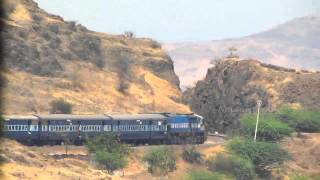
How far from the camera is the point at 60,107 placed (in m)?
82.8

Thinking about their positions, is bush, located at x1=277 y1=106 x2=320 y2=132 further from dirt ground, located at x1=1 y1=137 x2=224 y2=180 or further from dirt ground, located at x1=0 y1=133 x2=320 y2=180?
dirt ground, located at x1=1 y1=137 x2=224 y2=180

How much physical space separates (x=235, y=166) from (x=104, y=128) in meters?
14.3

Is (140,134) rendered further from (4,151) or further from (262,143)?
(4,151)

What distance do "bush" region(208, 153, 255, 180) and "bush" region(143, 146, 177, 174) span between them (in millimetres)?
4905

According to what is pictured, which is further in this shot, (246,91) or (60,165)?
(246,91)

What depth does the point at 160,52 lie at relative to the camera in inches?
4838

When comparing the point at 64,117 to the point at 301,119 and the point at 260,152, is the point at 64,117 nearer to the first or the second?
the point at 260,152

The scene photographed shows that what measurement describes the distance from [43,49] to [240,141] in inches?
1451

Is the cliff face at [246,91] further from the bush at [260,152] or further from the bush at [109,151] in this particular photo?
the bush at [109,151]

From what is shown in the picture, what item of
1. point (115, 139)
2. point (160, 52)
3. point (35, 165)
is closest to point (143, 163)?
point (115, 139)

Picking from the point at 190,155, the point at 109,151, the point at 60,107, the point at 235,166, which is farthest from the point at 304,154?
the point at 60,107

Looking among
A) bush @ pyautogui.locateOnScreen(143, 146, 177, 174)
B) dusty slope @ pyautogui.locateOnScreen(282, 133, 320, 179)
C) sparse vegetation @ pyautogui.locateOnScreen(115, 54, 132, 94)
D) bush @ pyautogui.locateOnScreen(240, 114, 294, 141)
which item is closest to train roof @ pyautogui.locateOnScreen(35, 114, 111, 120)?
bush @ pyautogui.locateOnScreen(143, 146, 177, 174)

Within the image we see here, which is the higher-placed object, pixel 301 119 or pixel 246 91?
pixel 246 91

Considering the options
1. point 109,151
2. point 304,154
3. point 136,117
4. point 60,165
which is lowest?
point 60,165
